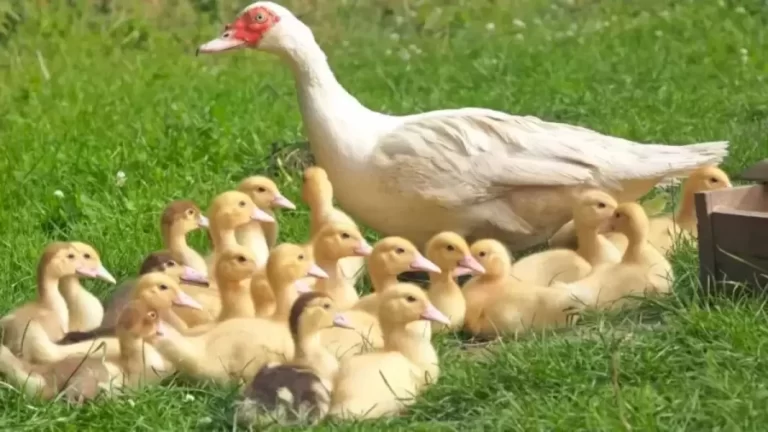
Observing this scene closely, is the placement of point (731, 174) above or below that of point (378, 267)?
below

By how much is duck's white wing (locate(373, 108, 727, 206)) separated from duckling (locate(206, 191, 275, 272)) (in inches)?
22.2

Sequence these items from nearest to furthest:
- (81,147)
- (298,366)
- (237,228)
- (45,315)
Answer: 1. (298,366)
2. (45,315)
3. (237,228)
4. (81,147)

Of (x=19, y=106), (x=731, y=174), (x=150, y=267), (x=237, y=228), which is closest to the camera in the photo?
(x=150, y=267)

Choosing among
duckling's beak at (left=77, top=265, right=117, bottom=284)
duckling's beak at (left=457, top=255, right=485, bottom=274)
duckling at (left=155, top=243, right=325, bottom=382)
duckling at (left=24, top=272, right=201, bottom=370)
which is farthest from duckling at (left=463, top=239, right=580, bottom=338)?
duckling's beak at (left=77, top=265, right=117, bottom=284)

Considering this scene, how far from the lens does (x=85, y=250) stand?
5.73 m

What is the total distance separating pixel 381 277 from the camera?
18.5 feet

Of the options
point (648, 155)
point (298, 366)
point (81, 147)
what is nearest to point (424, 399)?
point (298, 366)

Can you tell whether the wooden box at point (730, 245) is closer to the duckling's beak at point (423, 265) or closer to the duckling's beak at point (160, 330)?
the duckling's beak at point (423, 265)

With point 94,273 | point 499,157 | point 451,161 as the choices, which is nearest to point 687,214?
point 499,157

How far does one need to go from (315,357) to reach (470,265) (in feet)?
3.57

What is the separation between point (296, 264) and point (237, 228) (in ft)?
3.03

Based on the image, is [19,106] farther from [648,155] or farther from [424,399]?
[424,399]

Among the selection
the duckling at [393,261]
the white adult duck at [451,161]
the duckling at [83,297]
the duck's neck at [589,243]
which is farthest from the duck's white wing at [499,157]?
the duckling at [83,297]

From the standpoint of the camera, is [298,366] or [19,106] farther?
[19,106]
